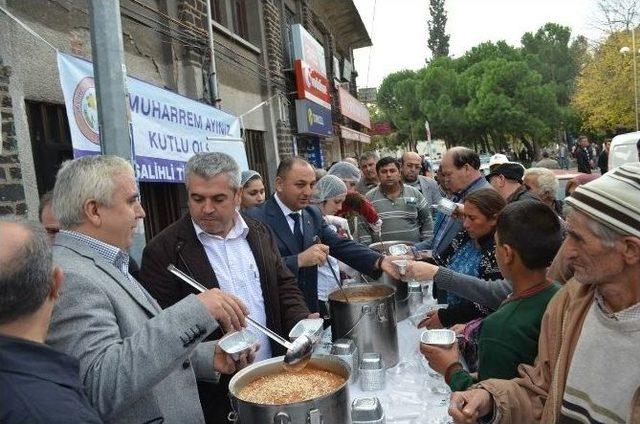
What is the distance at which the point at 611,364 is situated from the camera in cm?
132

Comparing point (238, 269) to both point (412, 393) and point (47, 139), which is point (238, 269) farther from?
point (47, 139)

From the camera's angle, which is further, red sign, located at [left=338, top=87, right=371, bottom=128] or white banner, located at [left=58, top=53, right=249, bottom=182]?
red sign, located at [left=338, top=87, right=371, bottom=128]

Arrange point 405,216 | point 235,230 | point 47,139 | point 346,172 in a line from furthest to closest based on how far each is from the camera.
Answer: point 346,172, point 405,216, point 47,139, point 235,230

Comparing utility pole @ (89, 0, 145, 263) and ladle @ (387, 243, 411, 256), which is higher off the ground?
utility pole @ (89, 0, 145, 263)

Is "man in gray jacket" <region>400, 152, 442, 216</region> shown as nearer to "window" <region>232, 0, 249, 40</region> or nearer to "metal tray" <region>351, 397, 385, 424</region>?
"window" <region>232, 0, 249, 40</region>

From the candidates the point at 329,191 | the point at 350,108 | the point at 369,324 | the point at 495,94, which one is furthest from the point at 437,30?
the point at 369,324

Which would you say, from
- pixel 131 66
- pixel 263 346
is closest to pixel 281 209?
pixel 263 346

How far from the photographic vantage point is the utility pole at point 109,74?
2406 millimetres

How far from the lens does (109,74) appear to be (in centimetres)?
243

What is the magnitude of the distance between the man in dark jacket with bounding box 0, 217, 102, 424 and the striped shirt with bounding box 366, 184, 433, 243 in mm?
3994

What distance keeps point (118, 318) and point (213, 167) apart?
0.97 metres

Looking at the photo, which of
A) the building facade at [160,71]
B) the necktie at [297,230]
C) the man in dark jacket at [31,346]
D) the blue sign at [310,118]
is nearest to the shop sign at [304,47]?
the building facade at [160,71]

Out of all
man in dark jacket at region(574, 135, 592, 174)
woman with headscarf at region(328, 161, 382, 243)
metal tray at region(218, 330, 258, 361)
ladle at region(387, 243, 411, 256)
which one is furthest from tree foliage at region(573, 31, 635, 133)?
metal tray at region(218, 330, 258, 361)

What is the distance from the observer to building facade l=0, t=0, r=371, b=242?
129 inches
